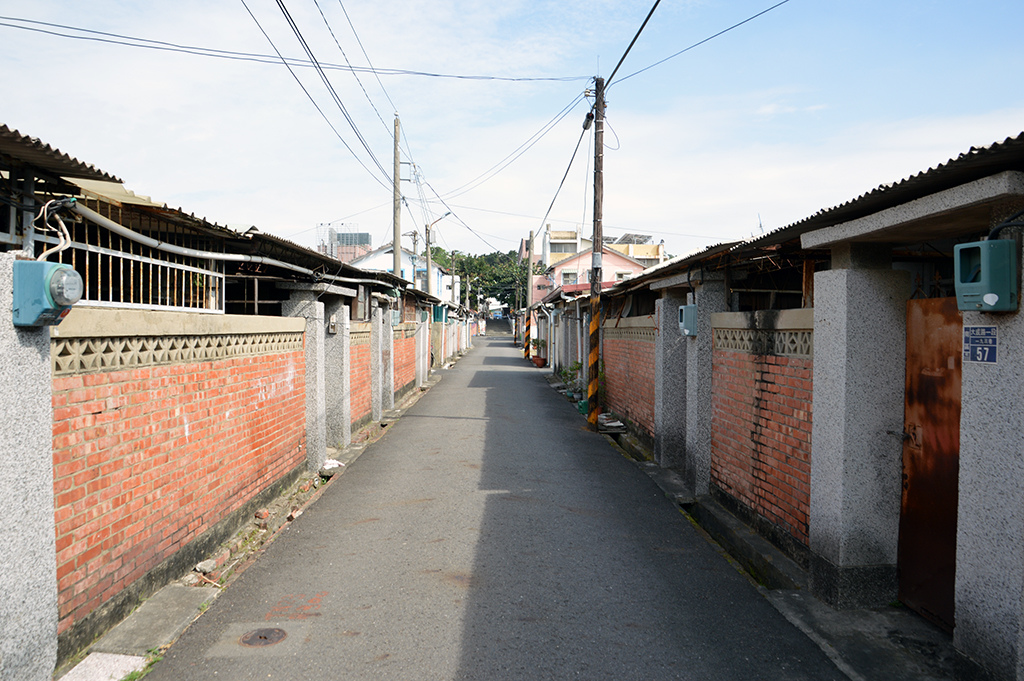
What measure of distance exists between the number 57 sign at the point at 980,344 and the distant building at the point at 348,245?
36.2 meters

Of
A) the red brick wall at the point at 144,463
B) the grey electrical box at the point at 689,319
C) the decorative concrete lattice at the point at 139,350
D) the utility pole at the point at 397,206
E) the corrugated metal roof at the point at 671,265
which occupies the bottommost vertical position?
the red brick wall at the point at 144,463

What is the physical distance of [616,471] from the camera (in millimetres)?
Answer: 9398

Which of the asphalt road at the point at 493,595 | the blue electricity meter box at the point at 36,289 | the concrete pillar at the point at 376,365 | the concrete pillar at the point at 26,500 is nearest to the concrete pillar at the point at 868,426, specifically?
the asphalt road at the point at 493,595

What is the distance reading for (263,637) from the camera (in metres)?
4.32

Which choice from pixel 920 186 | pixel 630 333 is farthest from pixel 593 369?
pixel 920 186

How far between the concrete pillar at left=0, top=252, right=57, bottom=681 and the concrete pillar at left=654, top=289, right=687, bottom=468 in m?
7.37

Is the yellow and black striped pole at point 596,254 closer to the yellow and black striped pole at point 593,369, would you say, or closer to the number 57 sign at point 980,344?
the yellow and black striped pole at point 593,369

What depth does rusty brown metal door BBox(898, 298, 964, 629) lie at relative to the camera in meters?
4.05

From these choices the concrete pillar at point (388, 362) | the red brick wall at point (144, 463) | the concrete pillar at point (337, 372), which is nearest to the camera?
the red brick wall at point (144, 463)

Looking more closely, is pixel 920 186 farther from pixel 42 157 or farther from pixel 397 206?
pixel 397 206

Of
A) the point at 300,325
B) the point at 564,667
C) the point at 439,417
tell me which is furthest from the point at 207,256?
the point at 439,417

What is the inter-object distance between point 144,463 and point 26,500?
54.2 inches

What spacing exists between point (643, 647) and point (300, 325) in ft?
19.6

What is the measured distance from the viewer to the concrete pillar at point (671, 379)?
9258 mm
